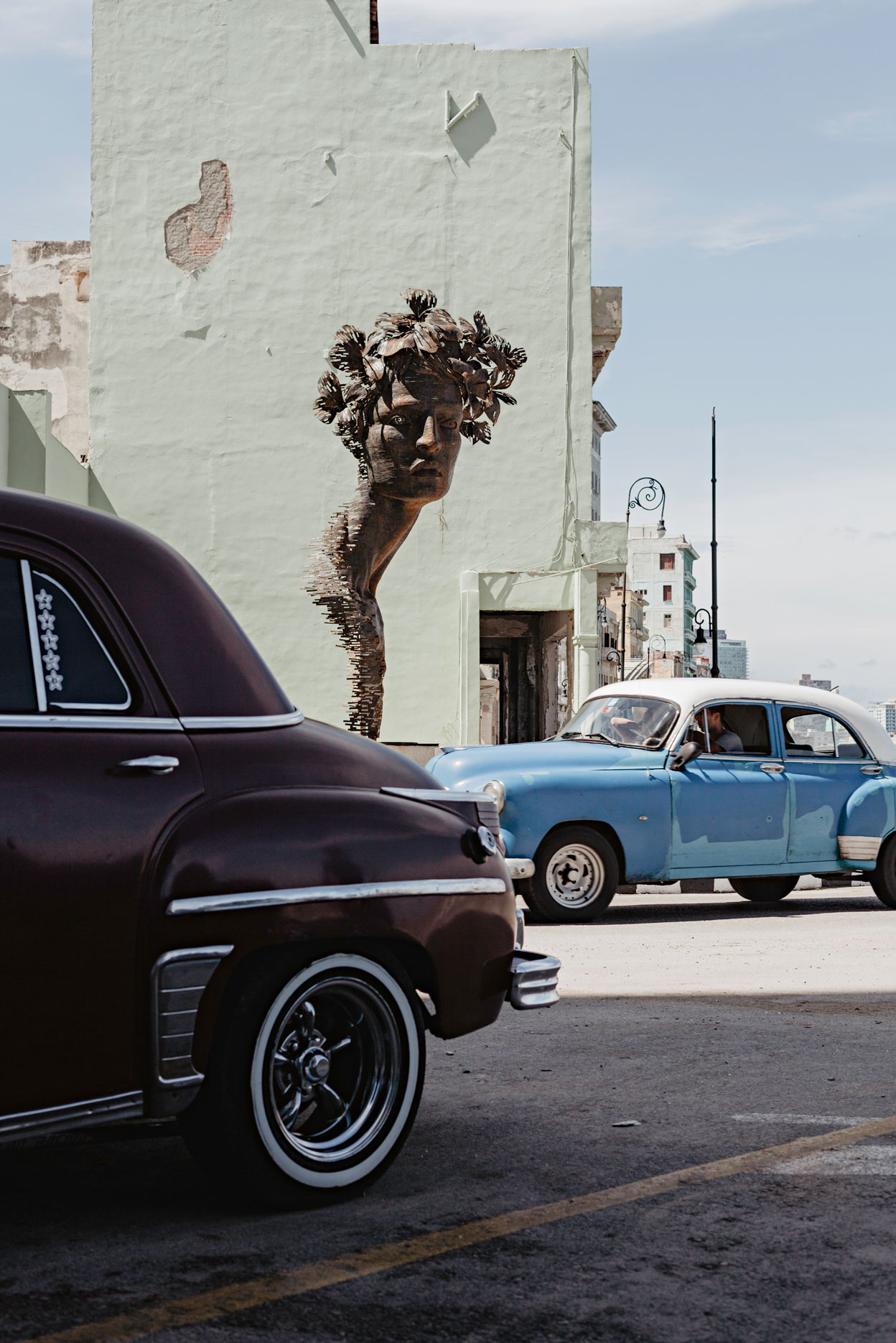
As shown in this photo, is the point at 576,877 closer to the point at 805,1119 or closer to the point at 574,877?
the point at 574,877

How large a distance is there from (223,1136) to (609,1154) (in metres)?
1.40

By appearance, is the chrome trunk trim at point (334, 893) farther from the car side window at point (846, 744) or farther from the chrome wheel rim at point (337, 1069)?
the car side window at point (846, 744)

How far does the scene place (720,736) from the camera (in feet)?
40.4

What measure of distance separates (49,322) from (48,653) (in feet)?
93.2

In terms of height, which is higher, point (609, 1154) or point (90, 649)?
point (90, 649)

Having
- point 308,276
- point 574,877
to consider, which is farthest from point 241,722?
point 308,276

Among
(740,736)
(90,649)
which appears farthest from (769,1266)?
(740,736)

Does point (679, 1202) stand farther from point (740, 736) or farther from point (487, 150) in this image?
point (487, 150)

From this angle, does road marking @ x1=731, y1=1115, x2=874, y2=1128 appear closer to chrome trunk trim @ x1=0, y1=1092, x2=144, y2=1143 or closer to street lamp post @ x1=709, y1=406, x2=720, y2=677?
chrome trunk trim @ x1=0, y1=1092, x2=144, y2=1143

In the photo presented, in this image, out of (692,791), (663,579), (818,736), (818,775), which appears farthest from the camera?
(663,579)

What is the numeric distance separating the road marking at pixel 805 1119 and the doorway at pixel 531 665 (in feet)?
69.5

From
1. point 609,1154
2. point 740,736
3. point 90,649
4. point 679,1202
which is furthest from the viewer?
point 740,736

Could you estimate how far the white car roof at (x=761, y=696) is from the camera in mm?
12398

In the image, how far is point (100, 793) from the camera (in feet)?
12.4
